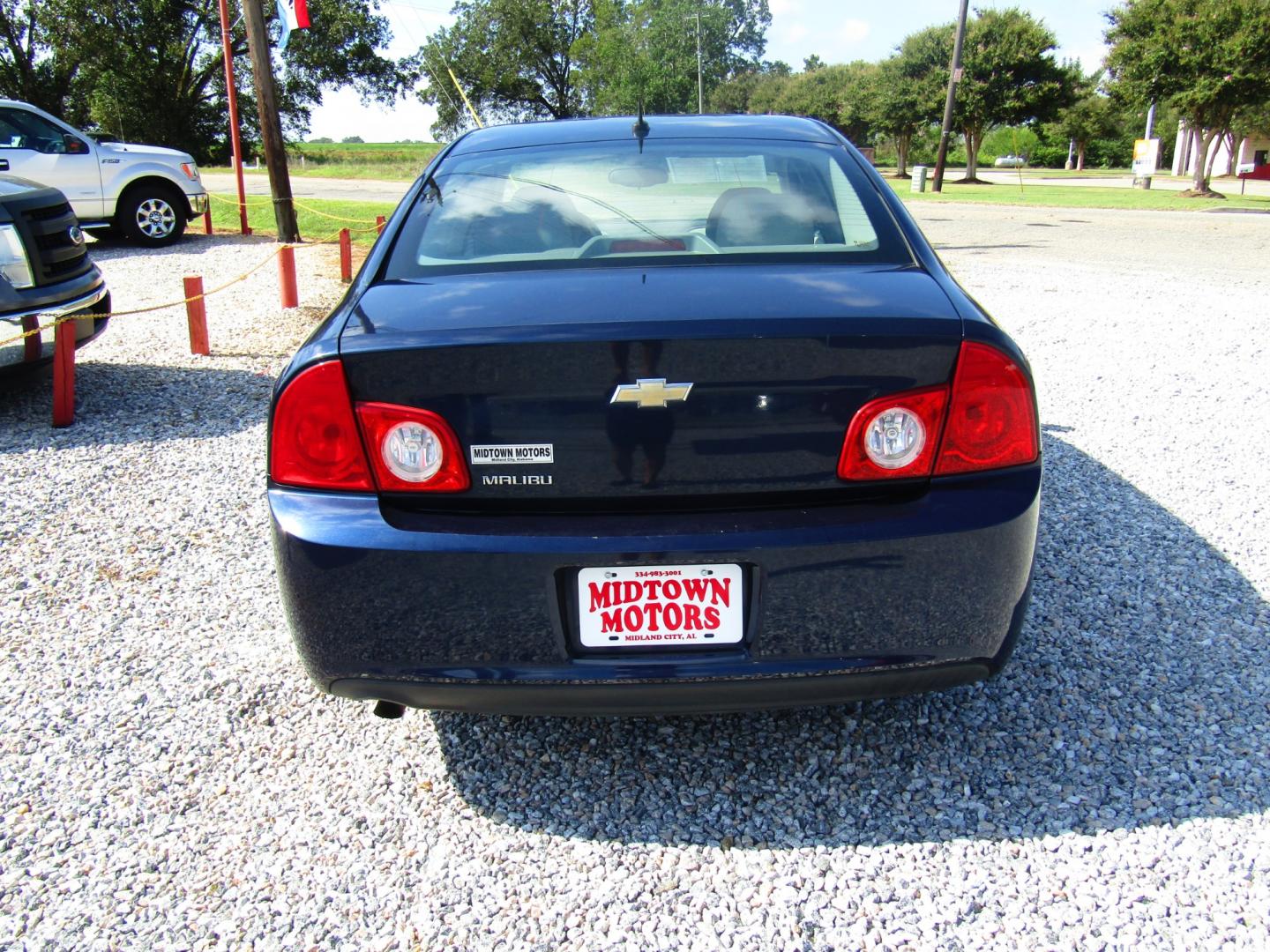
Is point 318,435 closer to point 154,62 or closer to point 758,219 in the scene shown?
point 758,219

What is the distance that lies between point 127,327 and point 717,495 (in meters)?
8.02

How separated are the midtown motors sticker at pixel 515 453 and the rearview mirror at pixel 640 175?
3.93 ft

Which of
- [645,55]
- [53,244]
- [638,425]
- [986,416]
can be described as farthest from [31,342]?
[645,55]

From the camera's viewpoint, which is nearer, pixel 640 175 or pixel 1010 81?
pixel 640 175

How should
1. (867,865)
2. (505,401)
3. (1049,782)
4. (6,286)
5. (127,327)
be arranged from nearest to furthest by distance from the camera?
(505,401) < (867,865) < (1049,782) < (6,286) < (127,327)

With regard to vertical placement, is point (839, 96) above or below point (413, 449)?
above

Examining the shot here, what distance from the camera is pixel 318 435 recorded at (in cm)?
208

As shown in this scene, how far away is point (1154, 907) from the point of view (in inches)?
78.5

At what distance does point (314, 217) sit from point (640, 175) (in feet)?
52.1

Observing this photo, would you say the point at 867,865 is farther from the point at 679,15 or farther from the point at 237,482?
the point at 679,15

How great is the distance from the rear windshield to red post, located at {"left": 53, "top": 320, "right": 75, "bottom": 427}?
358 centimetres

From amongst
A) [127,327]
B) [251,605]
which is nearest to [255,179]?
[127,327]

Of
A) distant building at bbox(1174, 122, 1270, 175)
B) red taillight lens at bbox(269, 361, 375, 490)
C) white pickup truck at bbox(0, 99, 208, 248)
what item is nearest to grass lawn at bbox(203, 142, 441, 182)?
white pickup truck at bbox(0, 99, 208, 248)

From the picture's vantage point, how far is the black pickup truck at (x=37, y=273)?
538cm
